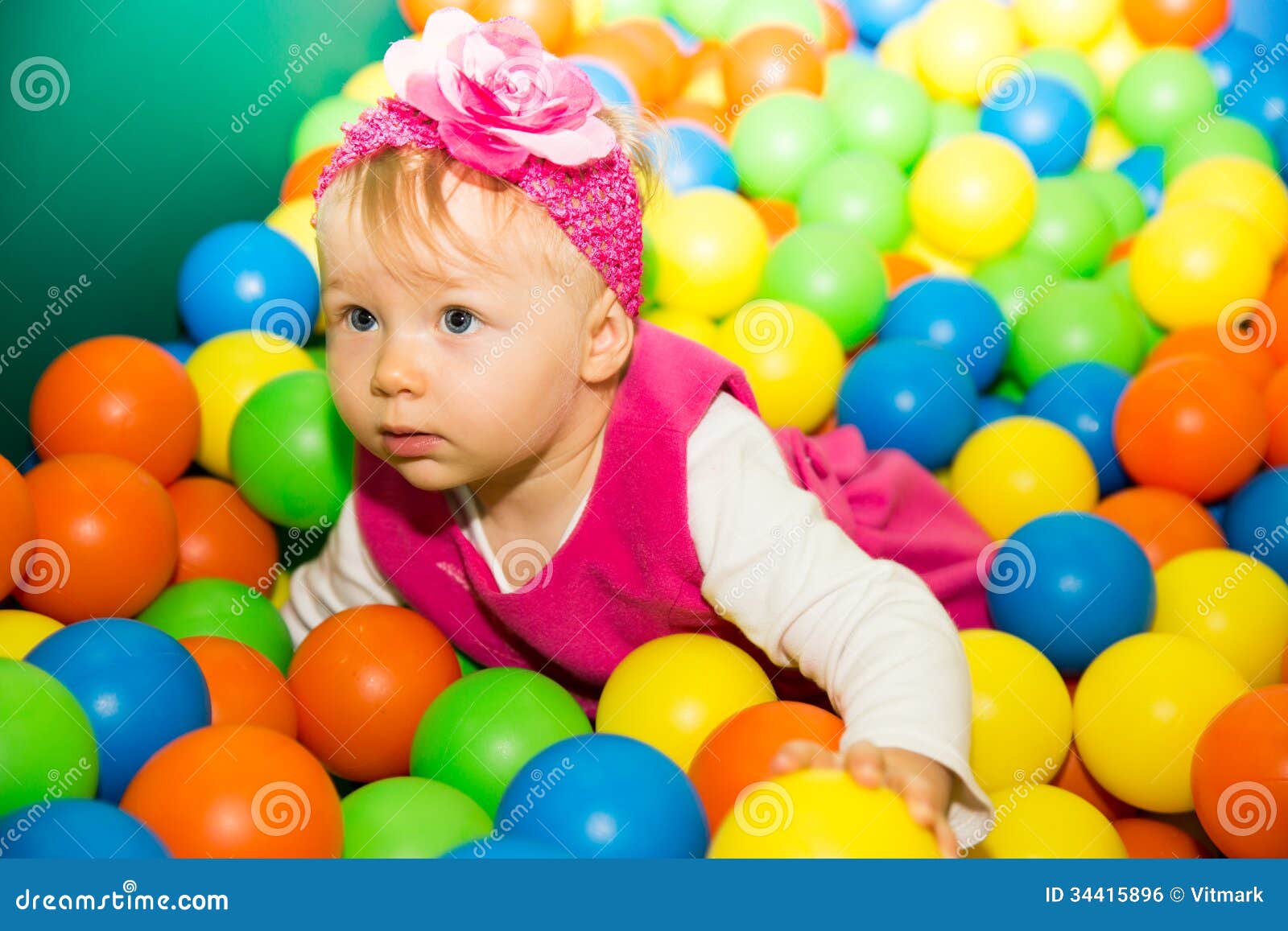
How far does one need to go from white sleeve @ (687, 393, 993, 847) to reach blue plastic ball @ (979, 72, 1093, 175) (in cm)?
115

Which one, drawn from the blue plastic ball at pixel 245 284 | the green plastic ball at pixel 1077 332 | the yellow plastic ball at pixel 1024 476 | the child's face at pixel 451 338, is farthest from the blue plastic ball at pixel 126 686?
the green plastic ball at pixel 1077 332

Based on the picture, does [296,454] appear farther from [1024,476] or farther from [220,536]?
[1024,476]

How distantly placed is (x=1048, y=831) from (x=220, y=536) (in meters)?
0.93

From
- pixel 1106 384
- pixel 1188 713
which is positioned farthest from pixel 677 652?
pixel 1106 384

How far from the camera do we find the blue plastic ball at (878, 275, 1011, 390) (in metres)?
1.88

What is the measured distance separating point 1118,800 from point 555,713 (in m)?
0.55

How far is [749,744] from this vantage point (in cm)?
109

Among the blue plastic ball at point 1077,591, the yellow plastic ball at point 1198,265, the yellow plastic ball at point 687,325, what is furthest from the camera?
the yellow plastic ball at point 1198,265

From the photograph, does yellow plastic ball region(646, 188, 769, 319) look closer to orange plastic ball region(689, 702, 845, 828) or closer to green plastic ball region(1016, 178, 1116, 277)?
green plastic ball region(1016, 178, 1116, 277)

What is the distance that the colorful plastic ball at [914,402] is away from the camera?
1.71 m

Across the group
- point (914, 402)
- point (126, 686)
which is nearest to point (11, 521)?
point (126, 686)

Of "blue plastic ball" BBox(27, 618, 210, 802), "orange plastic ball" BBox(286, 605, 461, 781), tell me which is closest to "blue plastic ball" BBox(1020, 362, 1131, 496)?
"orange plastic ball" BBox(286, 605, 461, 781)

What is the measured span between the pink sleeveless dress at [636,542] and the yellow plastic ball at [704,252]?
450 millimetres

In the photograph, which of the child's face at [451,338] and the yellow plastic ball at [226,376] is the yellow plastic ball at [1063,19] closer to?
the yellow plastic ball at [226,376]
